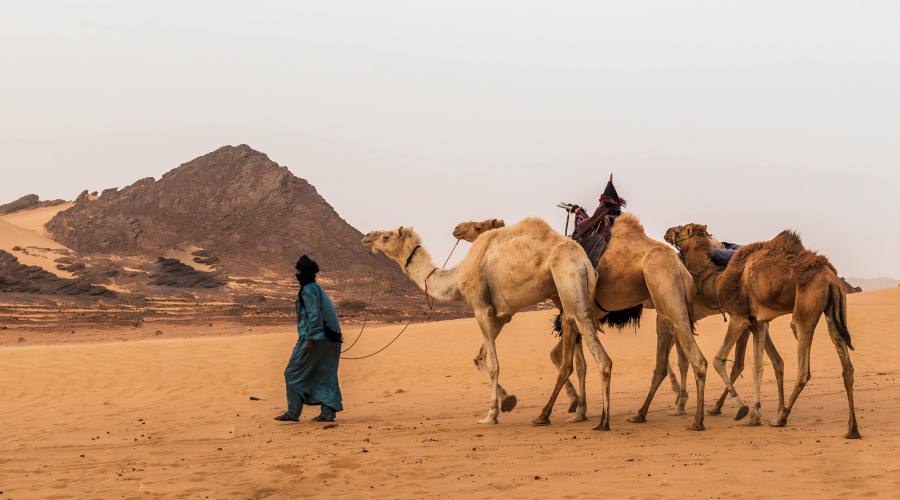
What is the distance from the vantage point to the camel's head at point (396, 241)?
497 inches

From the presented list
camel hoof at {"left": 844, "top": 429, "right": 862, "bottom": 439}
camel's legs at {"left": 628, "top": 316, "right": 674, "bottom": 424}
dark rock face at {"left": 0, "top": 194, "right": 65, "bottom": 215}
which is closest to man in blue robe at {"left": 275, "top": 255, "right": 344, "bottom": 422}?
camel's legs at {"left": 628, "top": 316, "right": 674, "bottom": 424}

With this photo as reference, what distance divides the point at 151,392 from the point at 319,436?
22.3ft

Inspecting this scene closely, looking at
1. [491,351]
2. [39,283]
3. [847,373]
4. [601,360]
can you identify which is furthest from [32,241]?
[847,373]

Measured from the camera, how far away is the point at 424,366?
61.9ft

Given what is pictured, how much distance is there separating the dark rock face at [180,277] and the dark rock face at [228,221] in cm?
516

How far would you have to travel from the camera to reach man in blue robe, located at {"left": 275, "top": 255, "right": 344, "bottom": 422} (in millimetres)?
11766

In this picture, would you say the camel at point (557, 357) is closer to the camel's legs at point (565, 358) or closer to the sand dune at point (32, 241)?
the camel's legs at point (565, 358)

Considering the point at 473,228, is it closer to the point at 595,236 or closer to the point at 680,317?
the point at 595,236

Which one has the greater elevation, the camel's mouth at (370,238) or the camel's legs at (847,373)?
the camel's mouth at (370,238)

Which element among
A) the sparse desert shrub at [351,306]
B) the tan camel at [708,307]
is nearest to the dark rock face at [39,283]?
the sparse desert shrub at [351,306]

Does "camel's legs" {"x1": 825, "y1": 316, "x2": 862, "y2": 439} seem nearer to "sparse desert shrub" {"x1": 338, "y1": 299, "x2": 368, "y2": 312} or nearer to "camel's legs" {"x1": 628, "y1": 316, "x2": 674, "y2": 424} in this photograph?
"camel's legs" {"x1": 628, "y1": 316, "x2": 674, "y2": 424}

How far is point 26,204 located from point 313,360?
8119 centimetres

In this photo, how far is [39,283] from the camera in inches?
1772

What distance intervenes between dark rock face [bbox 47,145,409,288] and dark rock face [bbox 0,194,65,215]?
10063 mm
